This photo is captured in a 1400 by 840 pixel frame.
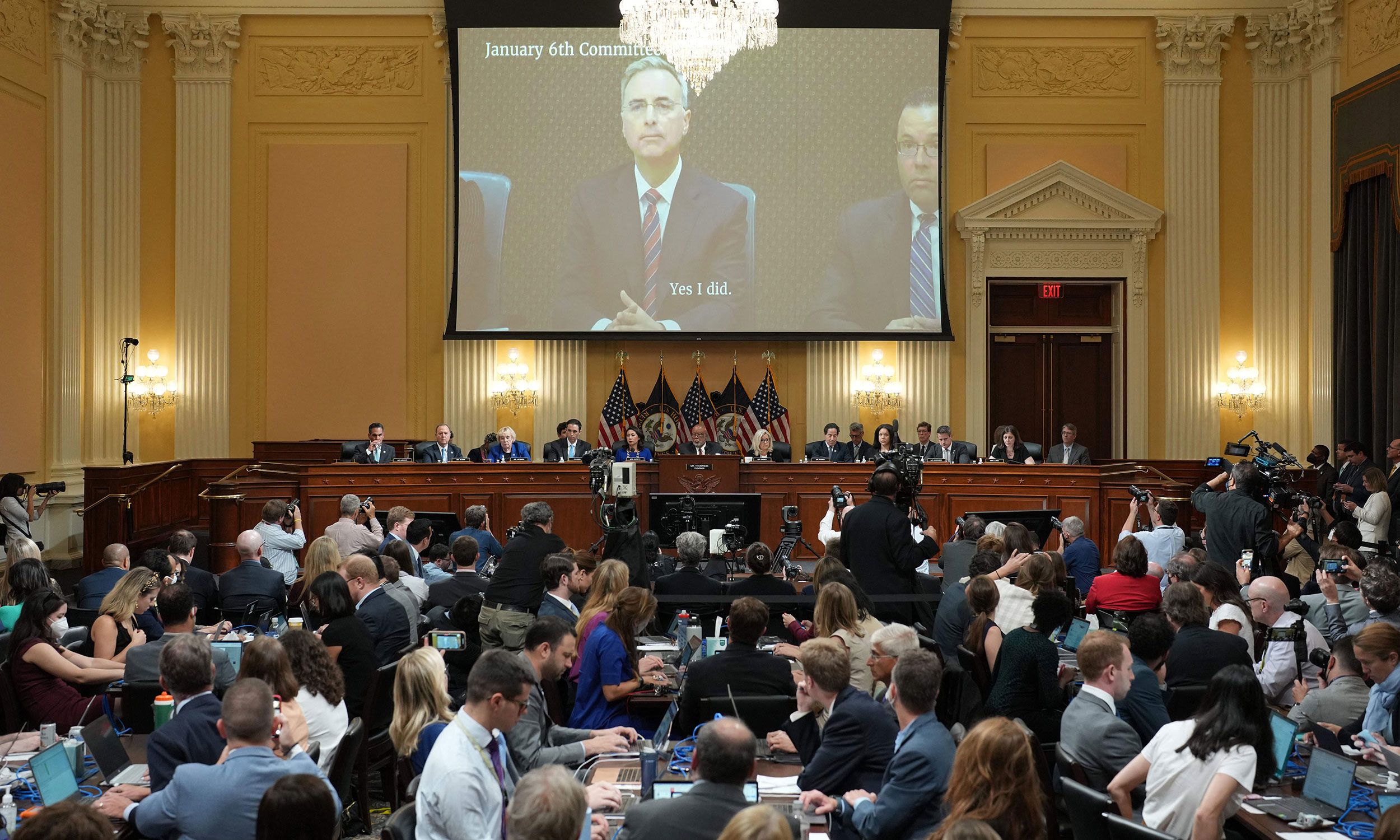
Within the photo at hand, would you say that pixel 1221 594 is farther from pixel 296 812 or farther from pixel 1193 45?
pixel 1193 45

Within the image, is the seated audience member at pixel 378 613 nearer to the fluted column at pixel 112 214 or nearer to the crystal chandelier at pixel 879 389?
the crystal chandelier at pixel 879 389

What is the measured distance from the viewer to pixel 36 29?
1420 cm

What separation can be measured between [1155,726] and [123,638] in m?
4.86

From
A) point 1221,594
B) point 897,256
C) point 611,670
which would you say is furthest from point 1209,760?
point 897,256

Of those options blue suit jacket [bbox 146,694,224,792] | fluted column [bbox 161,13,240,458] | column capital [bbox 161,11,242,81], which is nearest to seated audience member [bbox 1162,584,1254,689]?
blue suit jacket [bbox 146,694,224,792]

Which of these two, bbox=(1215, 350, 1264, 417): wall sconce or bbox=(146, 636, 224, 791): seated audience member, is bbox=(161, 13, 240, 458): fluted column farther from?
bbox=(1215, 350, 1264, 417): wall sconce

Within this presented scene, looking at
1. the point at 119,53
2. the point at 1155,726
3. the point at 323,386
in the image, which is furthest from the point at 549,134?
the point at 1155,726

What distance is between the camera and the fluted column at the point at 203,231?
50.8 feet

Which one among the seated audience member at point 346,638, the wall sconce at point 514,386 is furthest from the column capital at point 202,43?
the seated audience member at point 346,638

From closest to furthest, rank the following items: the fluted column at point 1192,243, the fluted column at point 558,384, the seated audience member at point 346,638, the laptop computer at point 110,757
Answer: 1. the laptop computer at point 110,757
2. the seated audience member at point 346,638
3. the fluted column at point 1192,243
4. the fluted column at point 558,384

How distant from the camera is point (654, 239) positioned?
15.3 metres

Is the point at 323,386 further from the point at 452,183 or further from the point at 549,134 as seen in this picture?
the point at 549,134

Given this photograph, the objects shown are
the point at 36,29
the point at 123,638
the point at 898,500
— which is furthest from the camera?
the point at 36,29

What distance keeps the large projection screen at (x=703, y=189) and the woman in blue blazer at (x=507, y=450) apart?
2006 mm
